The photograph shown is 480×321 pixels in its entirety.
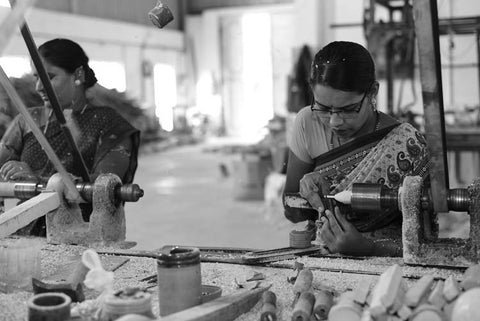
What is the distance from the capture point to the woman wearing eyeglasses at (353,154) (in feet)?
6.77

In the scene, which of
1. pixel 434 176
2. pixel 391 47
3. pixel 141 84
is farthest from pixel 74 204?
pixel 141 84

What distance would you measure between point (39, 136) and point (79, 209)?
1.22 ft

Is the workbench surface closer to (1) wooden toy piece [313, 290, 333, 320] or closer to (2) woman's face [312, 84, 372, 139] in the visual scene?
(1) wooden toy piece [313, 290, 333, 320]

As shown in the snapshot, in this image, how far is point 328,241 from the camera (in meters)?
2.07

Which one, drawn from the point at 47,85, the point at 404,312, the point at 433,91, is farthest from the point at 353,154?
the point at 47,85

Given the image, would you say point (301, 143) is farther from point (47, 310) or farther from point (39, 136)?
point (47, 310)

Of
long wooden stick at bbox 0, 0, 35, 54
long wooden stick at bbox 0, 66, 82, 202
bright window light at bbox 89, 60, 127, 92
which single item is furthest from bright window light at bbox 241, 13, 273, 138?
long wooden stick at bbox 0, 0, 35, 54

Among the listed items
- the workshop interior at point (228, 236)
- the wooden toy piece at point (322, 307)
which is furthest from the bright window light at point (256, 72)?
the wooden toy piece at point (322, 307)

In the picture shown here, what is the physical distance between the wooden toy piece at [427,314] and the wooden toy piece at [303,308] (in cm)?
24

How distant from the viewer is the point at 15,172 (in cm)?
261

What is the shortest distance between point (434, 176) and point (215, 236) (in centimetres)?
448

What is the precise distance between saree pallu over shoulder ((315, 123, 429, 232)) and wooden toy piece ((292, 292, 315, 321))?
0.67m

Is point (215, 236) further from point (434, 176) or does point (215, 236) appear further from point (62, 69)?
point (434, 176)

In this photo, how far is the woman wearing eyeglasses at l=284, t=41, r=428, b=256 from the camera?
2062 mm
